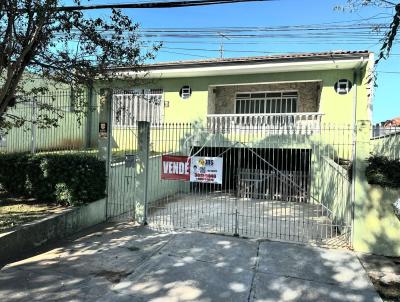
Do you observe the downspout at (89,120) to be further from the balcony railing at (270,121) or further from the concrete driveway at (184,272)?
the balcony railing at (270,121)

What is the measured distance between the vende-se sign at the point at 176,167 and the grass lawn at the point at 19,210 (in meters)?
2.34

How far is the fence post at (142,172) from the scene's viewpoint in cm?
834

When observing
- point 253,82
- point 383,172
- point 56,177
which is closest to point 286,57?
point 253,82

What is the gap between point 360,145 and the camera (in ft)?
21.6

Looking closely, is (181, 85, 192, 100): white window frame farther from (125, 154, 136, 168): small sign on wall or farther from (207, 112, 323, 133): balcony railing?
(125, 154, 136, 168): small sign on wall

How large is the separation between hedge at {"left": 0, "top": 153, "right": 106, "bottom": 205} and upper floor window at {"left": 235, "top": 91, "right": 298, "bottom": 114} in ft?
27.6

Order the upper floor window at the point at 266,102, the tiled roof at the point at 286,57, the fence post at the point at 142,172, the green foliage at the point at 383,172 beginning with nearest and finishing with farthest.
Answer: the green foliage at the point at 383,172 → the fence post at the point at 142,172 → the tiled roof at the point at 286,57 → the upper floor window at the point at 266,102

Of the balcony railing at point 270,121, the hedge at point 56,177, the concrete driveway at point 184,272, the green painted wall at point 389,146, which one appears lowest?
the concrete driveway at point 184,272

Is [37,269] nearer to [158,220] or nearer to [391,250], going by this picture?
[158,220]

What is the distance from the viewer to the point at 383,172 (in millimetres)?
6332

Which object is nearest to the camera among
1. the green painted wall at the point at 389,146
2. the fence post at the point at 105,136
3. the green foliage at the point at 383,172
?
the green foliage at the point at 383,172

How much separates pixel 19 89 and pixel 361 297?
7.80 m

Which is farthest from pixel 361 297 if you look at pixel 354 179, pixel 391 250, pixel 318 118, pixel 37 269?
pixel 318 118

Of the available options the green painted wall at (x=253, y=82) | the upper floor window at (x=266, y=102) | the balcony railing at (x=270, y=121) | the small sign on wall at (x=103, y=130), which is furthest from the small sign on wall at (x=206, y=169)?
the upper floor window at (x=266, y=102)
